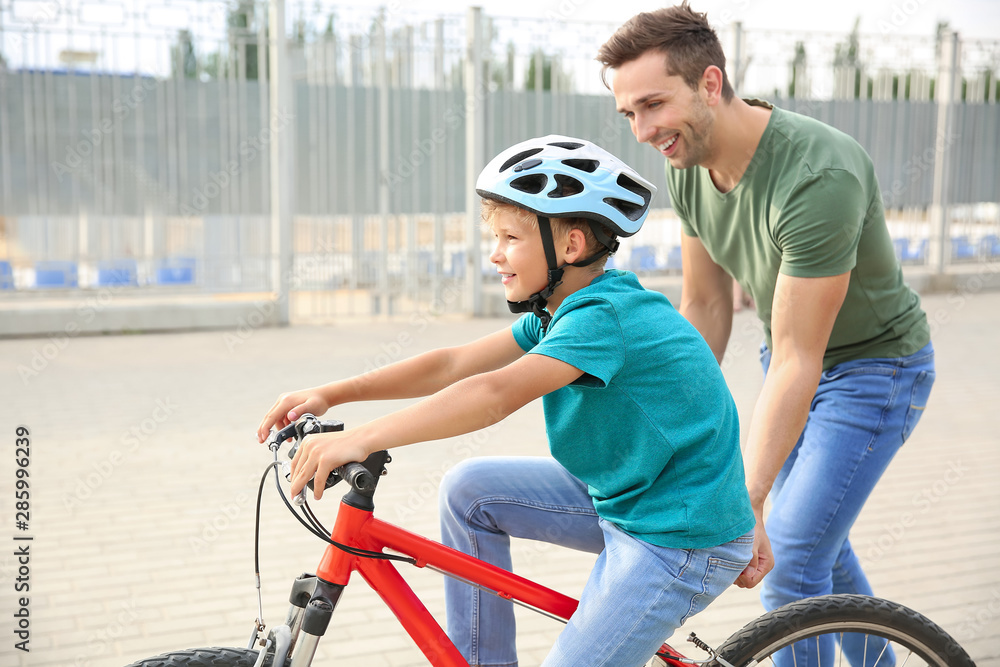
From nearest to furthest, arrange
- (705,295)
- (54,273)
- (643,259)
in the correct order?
(705,295)
(54,273)
(643,259)

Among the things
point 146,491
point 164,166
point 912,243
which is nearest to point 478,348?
point 146,491

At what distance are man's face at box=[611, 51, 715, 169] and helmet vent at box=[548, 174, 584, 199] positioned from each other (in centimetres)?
42

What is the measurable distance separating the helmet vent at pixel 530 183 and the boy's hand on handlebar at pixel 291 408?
2.11ft

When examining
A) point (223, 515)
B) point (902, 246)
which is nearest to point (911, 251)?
point (902, 246)

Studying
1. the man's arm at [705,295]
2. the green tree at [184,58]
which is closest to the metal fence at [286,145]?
the green tree at [184,58]

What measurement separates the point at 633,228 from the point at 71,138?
10063 mm

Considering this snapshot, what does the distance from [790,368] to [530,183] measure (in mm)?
858

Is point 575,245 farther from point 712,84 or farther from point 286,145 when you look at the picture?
point 286,145

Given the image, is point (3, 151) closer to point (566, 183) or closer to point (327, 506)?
point (327, 506)

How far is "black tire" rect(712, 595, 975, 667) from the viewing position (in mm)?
2334

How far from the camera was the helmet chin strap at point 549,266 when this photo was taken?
214 cm

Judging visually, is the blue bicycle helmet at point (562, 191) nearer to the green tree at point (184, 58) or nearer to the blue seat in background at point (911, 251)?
the green tree at point (184, 58)

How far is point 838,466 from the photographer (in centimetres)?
270

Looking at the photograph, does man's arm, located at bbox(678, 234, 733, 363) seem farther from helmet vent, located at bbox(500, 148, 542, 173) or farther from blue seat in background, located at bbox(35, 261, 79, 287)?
blue seat in background, located at bbox(35, 261, 79, 287)
